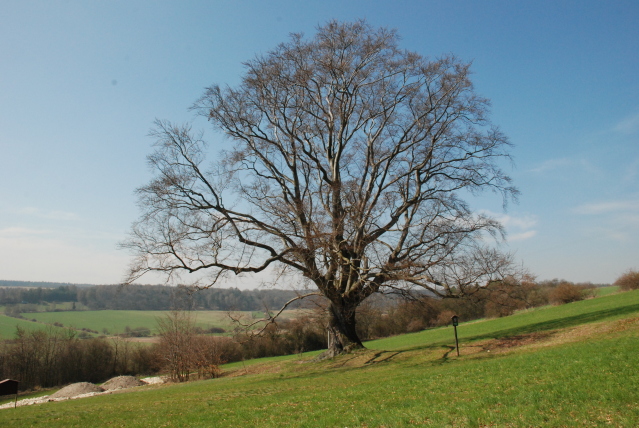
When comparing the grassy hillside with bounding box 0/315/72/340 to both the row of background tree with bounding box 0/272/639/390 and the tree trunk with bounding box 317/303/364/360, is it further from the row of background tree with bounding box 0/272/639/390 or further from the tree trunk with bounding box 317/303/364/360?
the tree trunk with bounding box 317/303/364/360

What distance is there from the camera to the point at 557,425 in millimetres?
5285

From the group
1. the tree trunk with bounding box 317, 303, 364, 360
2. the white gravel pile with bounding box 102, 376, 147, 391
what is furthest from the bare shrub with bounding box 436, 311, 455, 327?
the white gravel pile with bounding box 102, 376, 147, 391

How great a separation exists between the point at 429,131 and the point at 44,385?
39255 mm

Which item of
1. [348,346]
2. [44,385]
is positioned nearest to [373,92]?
[348,346]

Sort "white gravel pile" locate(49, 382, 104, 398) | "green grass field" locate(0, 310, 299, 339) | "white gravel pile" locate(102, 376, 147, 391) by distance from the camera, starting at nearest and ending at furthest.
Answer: "white gravel pile" locate(49, 382, 104, 398), "white gravel pile" locate(102, 376, 147, 391), "green grass field" locate(0, 310, 299, 339)

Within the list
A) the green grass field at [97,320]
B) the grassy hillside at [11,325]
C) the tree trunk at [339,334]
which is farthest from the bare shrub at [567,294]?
the grassy hillside at [11,325]

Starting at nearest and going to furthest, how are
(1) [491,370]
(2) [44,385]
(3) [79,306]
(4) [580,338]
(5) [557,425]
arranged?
(5) [557,425], (1) [491,370], (4) [580,338], (2) [44,385], (3) [79,306]

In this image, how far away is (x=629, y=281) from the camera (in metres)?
36.4

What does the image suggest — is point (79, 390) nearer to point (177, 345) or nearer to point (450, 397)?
point (177, 345)

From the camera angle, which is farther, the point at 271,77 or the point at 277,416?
the point at 271,77

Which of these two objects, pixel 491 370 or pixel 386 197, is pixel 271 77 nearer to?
pixel 386 197

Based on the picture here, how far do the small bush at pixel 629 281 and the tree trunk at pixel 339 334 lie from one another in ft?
103

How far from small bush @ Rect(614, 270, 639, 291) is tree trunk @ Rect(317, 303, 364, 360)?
31.5 meters

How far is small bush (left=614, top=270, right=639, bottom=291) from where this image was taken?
118 feet
